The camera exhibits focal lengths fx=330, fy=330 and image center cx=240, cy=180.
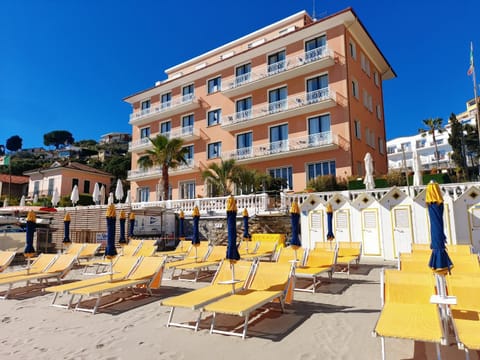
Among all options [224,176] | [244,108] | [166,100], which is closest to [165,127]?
[166,100]

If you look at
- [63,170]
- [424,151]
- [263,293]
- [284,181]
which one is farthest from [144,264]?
[424,151]

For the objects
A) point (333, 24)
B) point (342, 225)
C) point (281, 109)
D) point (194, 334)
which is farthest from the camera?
point (281, 109)

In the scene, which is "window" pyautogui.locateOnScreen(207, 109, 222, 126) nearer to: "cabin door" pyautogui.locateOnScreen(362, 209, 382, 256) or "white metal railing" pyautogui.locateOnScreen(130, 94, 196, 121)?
"white metal railing" pyautogui.locateOnScreen(130, 94, 196, 121)

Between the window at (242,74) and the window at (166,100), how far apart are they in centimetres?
729

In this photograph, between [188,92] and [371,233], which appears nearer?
[371,233]

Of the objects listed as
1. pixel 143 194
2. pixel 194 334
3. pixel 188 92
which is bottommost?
pixel 194 334

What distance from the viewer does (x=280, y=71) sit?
78.9 ft

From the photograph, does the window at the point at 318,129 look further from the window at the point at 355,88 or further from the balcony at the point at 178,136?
the balcony at the point at 178,136

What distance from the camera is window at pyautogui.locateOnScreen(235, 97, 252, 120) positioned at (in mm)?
26062

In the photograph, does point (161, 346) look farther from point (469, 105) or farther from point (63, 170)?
point (469, 105)

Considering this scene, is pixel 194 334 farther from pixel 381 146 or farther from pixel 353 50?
pixel 381 146

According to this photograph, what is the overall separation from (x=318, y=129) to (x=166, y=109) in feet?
Result: 48.2

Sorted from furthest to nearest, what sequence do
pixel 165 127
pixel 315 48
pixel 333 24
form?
1. pixel 165 127
2. pixel 315 48
3. pixel 333 24

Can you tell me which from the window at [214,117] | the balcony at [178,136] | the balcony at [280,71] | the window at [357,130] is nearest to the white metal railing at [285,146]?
the window at [357,130]
